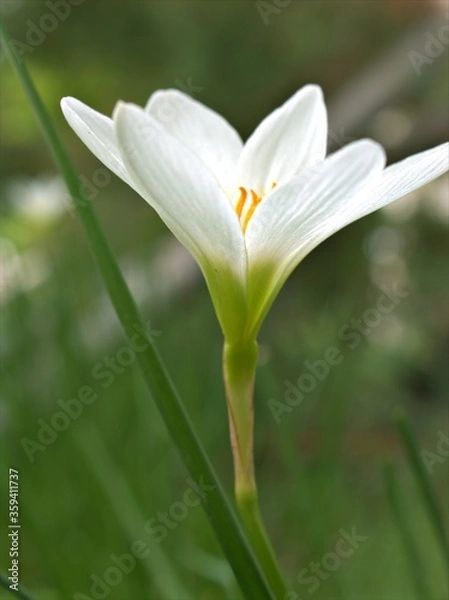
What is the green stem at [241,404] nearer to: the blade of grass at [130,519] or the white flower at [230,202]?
the white flower at [230,202]

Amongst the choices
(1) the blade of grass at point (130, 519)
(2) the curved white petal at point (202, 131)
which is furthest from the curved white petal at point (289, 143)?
(1) the blade of grass at point (130, 519)

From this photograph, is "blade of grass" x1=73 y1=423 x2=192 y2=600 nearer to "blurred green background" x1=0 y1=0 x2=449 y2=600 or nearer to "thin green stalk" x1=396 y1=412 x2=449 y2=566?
"blurred green background" x1=0 y1=0 x2=449 y2=600

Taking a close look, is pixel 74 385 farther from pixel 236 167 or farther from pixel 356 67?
pixel 356 67

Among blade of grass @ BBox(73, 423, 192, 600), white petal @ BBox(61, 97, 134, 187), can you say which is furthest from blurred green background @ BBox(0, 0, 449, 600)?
white petal @ BBox(61, 97, 134, 187)

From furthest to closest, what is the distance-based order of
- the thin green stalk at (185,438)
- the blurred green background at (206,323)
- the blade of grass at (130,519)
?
the blurred green background at (206,323) < the blade of grass at (130,519) < the thin green stalk at (185,438)

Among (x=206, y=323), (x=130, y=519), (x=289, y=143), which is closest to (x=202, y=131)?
(x=289, y=143)

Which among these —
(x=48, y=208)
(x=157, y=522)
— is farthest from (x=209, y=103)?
(x=157, y=522)

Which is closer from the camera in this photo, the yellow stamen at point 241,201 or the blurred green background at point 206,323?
the yellow stamen at point 241,201
